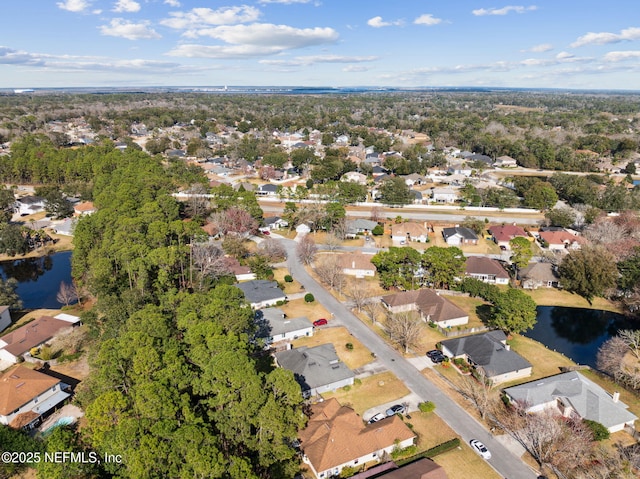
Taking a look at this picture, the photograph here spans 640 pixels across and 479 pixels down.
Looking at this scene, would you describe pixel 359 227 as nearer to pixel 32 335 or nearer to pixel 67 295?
pixel 67 295

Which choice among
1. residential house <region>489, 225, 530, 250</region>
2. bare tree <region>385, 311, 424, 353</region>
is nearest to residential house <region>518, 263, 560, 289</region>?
residential house <region>489, 225, 530, 250</region>

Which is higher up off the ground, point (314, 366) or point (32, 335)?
point (32, 335)

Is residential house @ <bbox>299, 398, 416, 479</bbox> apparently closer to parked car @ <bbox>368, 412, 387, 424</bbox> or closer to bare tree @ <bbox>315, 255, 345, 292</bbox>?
parked car @ <bbox>368, 412, 387, 424</bbox>

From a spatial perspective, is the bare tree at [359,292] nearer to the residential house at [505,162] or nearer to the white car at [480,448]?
the white car at [480,448]

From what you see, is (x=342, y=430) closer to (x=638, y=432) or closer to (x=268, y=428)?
(x=268, y=428)

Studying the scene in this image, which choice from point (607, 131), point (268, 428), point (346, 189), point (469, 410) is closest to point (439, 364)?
point (469, 410)

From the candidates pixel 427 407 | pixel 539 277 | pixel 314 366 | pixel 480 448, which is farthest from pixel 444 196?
pixel 480 448

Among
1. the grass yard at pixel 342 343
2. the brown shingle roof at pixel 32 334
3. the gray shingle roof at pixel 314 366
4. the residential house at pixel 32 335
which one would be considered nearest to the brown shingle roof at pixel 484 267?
the grass yard at pixel 342 343
